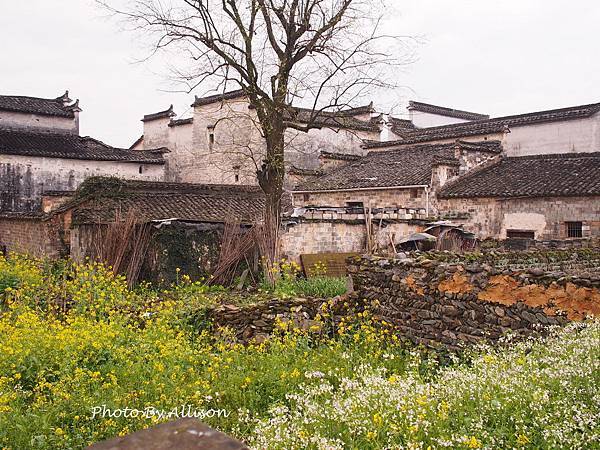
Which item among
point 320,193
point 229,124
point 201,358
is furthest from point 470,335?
point 229,124

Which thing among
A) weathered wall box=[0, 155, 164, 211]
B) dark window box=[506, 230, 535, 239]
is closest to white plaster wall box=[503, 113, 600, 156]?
dark window box=[506, 230, 535, 239]

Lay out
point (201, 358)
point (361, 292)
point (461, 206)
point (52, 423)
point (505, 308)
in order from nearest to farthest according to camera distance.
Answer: point (52, 423)
point (201, 358)
point (505, 308)
point (361, 292)
point (461, 206)

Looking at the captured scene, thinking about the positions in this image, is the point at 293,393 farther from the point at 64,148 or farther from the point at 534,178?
the point at 64,148

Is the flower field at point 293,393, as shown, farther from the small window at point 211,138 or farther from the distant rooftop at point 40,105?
the distant rooftop at point 40,105

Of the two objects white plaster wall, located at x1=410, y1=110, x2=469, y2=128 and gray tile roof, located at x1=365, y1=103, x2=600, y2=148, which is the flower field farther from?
white plaster wall, located at x1=410, y1=110, x2=469, y2=128

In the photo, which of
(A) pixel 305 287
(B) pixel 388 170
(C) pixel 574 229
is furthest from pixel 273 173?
(C) pixel 574 229

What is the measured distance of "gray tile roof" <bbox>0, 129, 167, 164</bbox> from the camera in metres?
24.5

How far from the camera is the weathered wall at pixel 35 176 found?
2367 cm

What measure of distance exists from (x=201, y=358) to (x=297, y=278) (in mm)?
6982

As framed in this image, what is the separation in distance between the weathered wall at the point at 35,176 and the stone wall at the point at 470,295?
63.0ft

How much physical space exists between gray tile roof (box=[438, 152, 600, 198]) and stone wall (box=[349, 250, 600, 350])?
7782 mm

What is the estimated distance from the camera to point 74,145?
1064 inches

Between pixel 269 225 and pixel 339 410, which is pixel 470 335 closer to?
pixel 339 410

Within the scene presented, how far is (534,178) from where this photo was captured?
61.6ft
